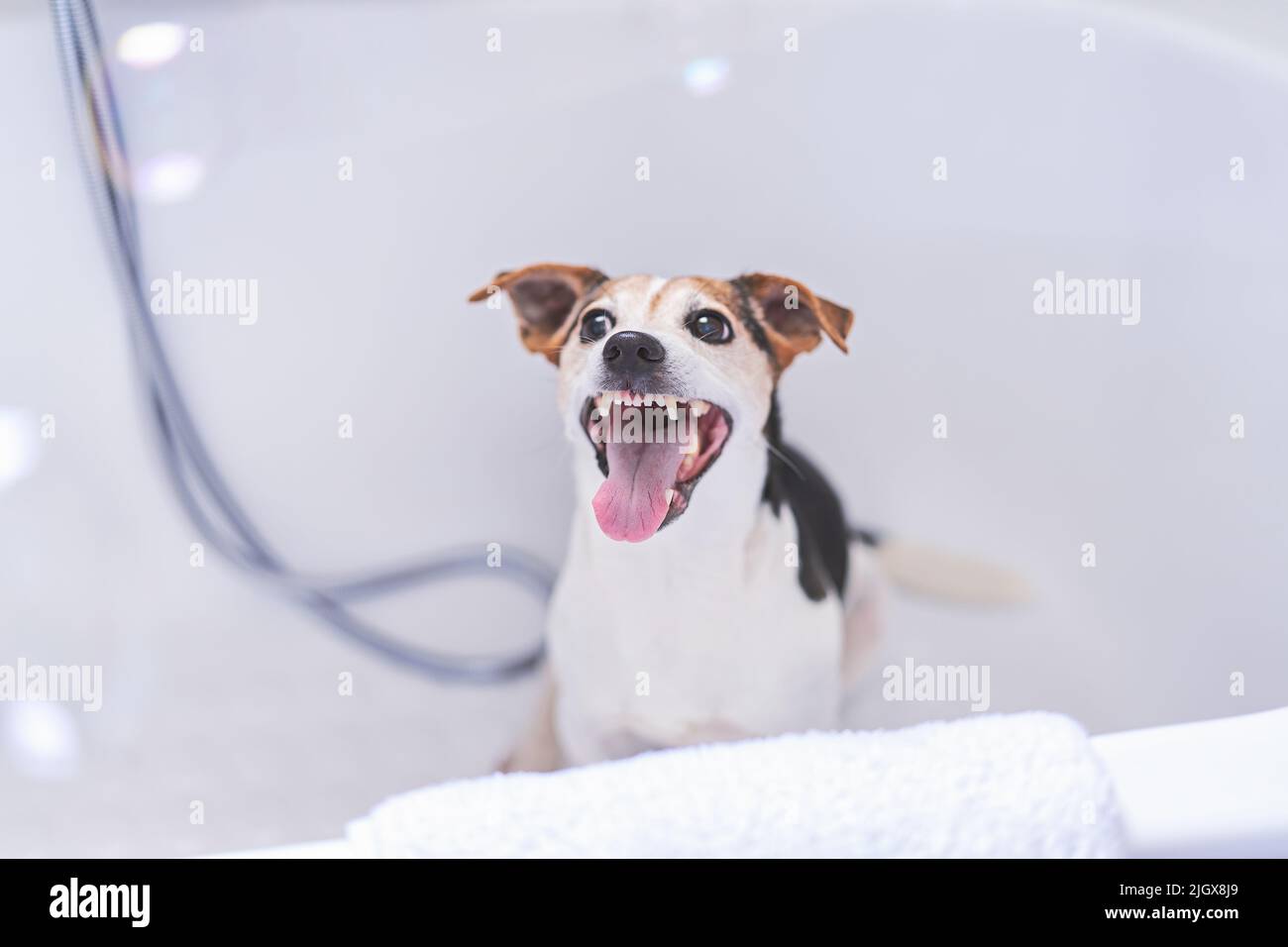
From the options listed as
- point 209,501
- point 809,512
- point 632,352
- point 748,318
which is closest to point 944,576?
point 809,512

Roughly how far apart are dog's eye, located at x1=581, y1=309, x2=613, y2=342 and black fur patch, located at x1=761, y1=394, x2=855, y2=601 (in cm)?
16

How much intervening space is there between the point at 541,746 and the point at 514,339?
0.53 m

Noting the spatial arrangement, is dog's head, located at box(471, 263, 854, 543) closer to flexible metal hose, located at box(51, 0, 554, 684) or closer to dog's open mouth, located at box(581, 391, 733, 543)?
dog's open mouth, located at box(581, 391, 733, 543)

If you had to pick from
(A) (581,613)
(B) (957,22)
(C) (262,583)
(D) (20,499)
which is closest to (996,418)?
(B) (957,22)

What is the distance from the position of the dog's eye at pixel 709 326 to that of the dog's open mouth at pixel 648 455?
2.1 inches

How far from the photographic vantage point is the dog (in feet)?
2.58

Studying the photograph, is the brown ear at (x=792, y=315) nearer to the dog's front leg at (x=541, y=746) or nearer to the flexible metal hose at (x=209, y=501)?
the dog's front leg at (x=541, y=746)

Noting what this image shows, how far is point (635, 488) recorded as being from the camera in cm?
79

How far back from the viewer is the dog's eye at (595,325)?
2.62 feet

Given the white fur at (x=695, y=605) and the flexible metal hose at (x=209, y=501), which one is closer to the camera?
the white fur at (x=695, y=605)

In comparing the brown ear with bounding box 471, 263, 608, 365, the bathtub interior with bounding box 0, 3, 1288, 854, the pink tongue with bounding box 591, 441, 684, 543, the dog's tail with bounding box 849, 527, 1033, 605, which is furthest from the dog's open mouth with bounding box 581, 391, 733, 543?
the dog's tail with bounding box 849, 527, 1033, 605

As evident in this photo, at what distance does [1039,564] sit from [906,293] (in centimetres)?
42

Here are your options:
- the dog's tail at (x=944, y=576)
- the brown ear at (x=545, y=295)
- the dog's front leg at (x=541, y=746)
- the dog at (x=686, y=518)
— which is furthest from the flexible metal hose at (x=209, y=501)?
the brown ear at (x=545, y=295)

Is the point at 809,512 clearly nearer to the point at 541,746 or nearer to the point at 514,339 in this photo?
the point at 541,746
